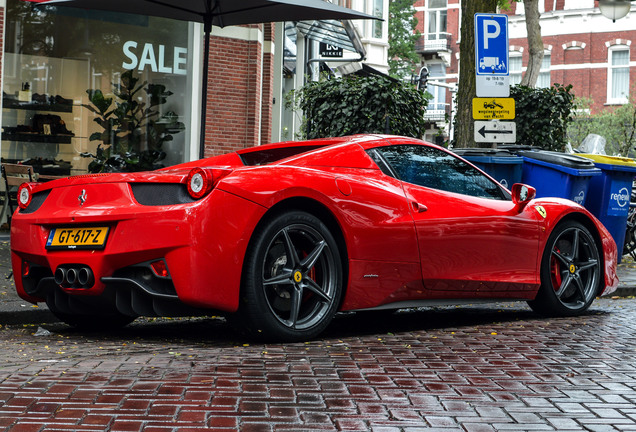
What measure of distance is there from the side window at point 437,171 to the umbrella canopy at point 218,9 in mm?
2995

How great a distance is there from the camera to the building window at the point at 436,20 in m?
61.4

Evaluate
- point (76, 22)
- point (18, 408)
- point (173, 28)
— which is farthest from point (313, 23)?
point (18, 408)

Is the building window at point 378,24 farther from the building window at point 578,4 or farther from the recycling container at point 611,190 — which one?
the recycling container at point 611,190

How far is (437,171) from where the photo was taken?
672cm

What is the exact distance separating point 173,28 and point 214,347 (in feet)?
35.7

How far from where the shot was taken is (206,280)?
5.17 m

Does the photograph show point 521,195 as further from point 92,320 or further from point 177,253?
point 92,320

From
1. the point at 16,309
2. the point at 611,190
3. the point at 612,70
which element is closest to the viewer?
the point at 16,309

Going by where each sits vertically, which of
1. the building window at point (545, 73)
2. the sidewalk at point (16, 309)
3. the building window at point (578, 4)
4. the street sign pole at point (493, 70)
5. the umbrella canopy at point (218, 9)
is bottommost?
the sidewalk at point (16, 309)

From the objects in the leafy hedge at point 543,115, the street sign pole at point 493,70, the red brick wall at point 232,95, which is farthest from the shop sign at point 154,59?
the street sign pole at point 493,70

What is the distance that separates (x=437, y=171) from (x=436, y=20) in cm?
5680

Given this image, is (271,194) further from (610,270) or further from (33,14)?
(33,14)

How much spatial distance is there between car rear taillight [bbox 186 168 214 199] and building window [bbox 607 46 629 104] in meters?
47.0

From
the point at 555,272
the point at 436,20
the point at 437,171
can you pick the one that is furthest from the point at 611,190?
the point at 436,20
